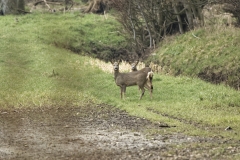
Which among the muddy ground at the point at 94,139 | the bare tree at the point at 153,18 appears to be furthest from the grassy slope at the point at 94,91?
the bare tree at the point at 153,18

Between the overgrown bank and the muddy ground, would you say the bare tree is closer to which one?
the overgrown bank

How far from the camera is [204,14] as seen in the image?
29438 millimetres

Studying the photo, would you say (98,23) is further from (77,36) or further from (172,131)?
(172,131)

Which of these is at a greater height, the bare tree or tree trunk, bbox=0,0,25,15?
the bare tree

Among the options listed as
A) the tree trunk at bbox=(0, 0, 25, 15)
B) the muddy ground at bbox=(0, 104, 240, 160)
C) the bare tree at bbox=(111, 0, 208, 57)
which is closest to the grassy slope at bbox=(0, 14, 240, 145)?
the muddy ground at bbox=(0, 104, 240, 160)

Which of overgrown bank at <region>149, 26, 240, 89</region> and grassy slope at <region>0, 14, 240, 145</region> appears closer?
grassy slope at <region>0, 14, 240, 145</region>

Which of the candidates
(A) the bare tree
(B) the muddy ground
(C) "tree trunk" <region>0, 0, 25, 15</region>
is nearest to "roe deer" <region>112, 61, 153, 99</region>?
(B) the muddy ground

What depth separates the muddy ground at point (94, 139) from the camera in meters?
10.2

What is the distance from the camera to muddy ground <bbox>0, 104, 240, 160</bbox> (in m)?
10.2

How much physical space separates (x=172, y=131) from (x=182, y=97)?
17.2 ft

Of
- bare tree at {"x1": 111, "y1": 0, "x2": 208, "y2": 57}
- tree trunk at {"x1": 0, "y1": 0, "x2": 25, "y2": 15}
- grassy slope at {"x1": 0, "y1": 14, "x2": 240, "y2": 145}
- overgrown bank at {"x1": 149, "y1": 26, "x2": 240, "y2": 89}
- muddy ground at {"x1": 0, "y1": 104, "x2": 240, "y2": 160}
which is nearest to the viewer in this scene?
muddy ground at {"x1": 0, "y1": 104, "x2": 240, "y2": 160}

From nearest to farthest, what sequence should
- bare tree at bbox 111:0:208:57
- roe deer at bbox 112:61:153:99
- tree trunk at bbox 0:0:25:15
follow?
1. roe deer at bbox 112:61:153:99
2. bare tree at bbox 111:0:208:57
3. tree trunk at bbox 0:0:25:15

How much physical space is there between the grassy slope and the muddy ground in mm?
877

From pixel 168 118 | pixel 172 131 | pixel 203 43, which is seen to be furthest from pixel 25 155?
pixel 203 43
